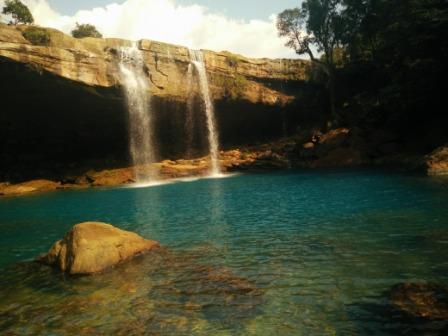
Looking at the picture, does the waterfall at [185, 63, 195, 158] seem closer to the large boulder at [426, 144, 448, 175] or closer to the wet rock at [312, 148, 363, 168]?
the wet rock at [312, 148, 363, 168]

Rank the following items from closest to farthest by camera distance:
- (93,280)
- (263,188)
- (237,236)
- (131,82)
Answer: (93,280) < (237,236) < (263,188) < (131,82)

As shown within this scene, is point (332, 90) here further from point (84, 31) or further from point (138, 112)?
point (84, 31)

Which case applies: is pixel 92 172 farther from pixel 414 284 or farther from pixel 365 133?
pixel 414 284

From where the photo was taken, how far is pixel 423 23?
30.8 meters

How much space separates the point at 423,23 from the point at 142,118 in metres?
29.3

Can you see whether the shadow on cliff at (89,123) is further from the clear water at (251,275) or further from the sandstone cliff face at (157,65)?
the clear water at (251,275)

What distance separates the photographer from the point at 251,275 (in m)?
9.30

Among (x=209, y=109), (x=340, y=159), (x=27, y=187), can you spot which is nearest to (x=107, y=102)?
(x=209, y=109)

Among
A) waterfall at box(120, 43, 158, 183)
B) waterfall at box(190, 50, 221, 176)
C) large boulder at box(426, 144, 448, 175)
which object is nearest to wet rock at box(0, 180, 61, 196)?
waterfall at box(120, 43, 158, 183)

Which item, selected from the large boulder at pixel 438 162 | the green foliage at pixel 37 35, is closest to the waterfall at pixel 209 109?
the green foliage at pixel 37 35

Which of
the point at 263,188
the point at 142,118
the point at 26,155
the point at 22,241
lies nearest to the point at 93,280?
the point at 22,241

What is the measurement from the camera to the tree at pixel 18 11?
43562mm

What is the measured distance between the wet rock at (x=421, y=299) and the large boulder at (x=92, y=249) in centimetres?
746

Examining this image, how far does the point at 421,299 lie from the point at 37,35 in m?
34.4
